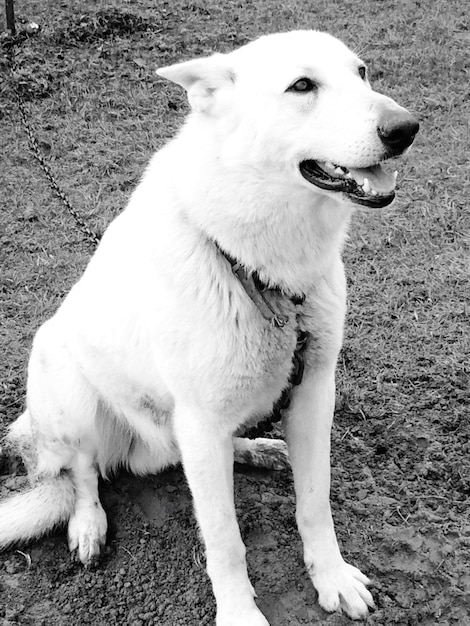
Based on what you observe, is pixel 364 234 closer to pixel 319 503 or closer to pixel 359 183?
pixel 319 503

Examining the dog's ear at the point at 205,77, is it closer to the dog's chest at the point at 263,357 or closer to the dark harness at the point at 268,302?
the dark harness at the point at 268,302

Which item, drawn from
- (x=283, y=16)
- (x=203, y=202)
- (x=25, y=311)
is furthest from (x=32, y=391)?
(x=283, y=16)

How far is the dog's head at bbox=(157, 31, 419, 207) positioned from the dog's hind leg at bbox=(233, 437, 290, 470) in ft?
4.70

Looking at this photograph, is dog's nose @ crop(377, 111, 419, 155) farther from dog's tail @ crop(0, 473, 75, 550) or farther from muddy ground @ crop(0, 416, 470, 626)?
dog's tail @ crop(0, 473, 75, 550)

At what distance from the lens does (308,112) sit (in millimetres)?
2180

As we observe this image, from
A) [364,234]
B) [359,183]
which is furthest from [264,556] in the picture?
[364,234]

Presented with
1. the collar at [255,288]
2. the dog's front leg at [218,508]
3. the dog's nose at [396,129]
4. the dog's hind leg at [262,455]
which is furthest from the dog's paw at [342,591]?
the dog's nose at [396,129]

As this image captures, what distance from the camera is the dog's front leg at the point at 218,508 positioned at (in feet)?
7.99

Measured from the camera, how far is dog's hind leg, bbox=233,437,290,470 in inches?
128

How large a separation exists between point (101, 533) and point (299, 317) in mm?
1282

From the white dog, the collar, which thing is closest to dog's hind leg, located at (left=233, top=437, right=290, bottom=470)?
the white dog

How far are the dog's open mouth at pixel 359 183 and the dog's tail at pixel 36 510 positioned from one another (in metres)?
1.71

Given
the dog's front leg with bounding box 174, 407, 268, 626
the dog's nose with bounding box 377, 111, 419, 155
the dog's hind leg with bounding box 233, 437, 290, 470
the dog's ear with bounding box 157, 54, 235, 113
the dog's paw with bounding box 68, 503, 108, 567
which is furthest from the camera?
the dog's hind leg with bounding box 233, 437, 290, 470

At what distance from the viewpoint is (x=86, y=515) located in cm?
300
